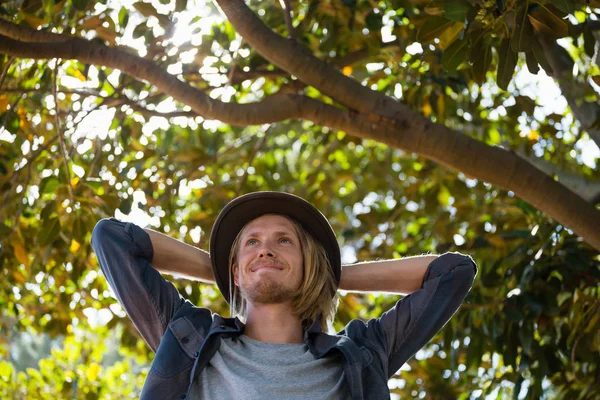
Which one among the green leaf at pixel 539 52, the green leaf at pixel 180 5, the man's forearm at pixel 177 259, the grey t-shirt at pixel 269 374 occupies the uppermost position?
the green leaf at pixel 180 5

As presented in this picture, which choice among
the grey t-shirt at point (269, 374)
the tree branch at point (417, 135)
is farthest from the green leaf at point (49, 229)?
the grey t-shirt at point (269, 374)

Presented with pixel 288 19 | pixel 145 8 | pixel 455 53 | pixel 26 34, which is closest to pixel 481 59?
pixel 455 53

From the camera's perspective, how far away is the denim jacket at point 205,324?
266 centimetres

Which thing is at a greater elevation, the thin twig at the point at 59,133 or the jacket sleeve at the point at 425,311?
the thin twig at the point at 59,133

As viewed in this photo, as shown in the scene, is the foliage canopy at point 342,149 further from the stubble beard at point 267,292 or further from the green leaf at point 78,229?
the stubble beard at point 267,292

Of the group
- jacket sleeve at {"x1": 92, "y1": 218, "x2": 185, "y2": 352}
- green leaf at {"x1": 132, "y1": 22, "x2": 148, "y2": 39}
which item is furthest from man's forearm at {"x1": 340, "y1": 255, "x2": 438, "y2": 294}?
green leaf at {"x1": 132, "y1": 22, "x2": 148, "y2": 39}

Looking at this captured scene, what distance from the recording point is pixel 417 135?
3721 millimetres

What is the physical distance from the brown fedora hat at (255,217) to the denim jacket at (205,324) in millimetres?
217

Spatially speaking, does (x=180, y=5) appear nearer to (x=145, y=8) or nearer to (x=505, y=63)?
(x=145, y=8)

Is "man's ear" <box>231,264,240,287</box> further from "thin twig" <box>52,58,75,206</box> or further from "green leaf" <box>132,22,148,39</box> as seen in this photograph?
"green leaf" <box>132,22,148,39</box>

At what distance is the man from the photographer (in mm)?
2660

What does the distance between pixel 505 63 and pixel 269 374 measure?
4.61 ft

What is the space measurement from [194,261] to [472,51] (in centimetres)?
123

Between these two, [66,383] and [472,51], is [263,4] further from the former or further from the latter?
[66,383]
